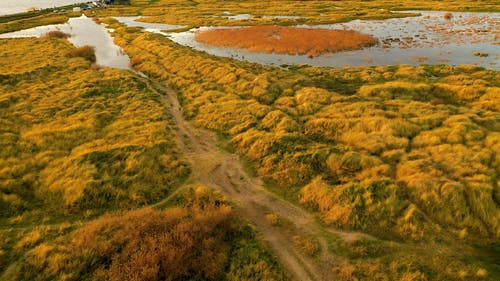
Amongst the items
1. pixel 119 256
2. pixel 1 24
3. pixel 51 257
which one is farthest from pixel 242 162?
pixel 1 24

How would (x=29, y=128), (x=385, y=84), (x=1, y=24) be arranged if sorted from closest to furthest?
1. (x=29, y=128)
2. (x=385, y=84)
3. (x=1, y=24)

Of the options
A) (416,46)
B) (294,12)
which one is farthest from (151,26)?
(416,46)

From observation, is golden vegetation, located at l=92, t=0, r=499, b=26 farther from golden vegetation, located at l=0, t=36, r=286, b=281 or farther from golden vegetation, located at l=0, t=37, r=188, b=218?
golden vegetation, located at l=0, t=36, r=286, b=281

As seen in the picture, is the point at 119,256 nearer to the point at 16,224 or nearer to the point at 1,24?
the point at 16,224

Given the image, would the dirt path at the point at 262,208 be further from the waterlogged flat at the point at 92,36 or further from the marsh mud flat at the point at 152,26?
the marsh mud flat at the point at 152,26

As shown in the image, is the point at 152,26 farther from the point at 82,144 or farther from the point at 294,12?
the point at 82,144

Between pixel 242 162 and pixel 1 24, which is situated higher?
pixel 1 24

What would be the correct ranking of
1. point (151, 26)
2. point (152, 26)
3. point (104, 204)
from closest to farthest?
point (104, 204), point (152, 26), point (151, 26)
